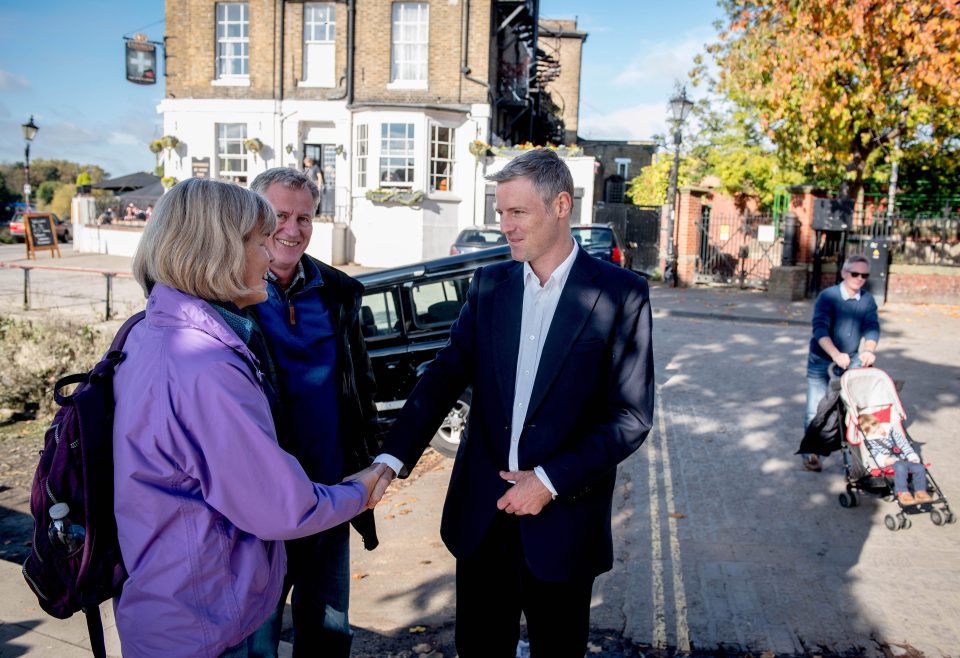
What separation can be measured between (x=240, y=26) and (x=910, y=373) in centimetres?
2263

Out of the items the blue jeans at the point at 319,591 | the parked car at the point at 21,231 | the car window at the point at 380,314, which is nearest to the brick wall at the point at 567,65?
the parked car at the point at 21,231

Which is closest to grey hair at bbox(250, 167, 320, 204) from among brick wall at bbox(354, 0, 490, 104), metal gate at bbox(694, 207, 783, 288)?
metal gate at bbox(694, 207, 783, 288)

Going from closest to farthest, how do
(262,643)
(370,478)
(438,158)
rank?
1. (262,643)
2. (370,478)
3. (438,158)

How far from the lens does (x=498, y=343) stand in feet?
9.15

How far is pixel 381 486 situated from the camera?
2.65 m

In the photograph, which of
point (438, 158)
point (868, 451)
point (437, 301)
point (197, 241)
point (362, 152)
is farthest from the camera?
point (362, 152)

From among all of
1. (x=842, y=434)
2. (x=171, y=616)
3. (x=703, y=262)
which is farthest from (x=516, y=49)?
(x=171, y=616)

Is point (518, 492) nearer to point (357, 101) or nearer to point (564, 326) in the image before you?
point (564, 326)

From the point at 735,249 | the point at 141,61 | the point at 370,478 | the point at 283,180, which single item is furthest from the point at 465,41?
the point at 370,478

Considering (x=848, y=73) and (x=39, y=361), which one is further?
(x=848, y=73)

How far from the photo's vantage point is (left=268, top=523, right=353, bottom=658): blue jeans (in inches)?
114

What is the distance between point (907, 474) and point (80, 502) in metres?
5.60

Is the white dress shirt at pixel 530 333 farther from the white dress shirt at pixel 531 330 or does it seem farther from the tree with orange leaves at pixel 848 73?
the tree with orange leaves at pixel 848 73

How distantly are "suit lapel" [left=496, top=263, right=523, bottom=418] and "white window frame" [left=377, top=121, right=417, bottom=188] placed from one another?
21926 mm
